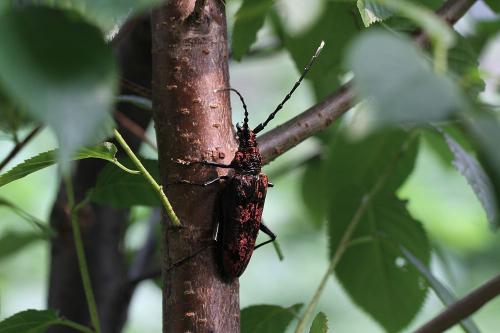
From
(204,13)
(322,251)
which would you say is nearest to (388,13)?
(204,13)

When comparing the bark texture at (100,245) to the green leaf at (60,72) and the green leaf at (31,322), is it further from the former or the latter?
the green leaf at (60,72)

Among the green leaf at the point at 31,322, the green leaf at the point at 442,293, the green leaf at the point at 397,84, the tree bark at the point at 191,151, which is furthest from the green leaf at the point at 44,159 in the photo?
the green leaf at the point at 442,293

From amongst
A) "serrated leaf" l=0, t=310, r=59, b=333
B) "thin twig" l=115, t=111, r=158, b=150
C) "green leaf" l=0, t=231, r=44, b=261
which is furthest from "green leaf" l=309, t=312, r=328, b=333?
"green leaf" l=0, t=231, r=44, b=261

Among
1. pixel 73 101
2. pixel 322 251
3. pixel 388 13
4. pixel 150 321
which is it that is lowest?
pixel 73 101

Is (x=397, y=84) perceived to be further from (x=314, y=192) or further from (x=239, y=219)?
(x=314, y=192)

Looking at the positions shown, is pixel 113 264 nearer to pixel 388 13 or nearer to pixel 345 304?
pixel 388 13
